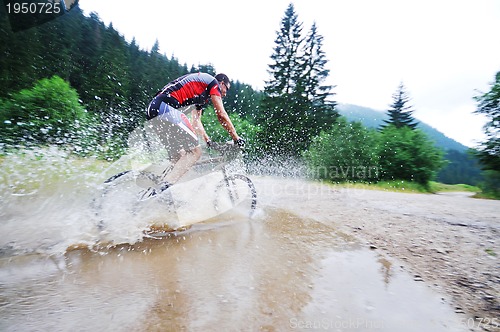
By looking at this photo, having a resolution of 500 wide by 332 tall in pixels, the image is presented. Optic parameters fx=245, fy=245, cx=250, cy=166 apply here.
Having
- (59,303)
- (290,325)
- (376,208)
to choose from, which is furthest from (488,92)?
(59,303)

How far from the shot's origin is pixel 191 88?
4172mm

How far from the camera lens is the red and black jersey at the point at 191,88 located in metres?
4.12

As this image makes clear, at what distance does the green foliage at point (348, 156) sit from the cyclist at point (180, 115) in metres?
15.7

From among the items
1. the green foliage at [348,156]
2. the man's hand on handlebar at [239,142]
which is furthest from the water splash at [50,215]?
the green foliage at [348,156]

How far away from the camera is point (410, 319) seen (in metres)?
1.98

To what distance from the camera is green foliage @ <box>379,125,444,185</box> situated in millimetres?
20438

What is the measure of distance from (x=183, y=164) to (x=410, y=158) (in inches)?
871

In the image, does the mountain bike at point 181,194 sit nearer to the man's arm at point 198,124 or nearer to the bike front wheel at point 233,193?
the bike front wheel at point 233,193

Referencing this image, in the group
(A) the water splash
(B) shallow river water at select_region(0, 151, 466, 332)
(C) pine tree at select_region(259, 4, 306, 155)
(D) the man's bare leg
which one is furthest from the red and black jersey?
(C) pine tree at select_region(259, 4, 306, 155)

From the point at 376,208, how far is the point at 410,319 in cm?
487

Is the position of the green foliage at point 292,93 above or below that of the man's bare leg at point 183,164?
above

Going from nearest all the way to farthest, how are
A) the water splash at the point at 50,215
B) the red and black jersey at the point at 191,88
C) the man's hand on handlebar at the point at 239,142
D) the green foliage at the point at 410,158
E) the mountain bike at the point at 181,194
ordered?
1. the water splash at the point at 50,215
2. the mountain bike at the point at 181,194
3. the red and black jersey at the point at 191,88
4. the man's hand on handlebar at the point at 239,142
5. the green foliage at the point at 410,158

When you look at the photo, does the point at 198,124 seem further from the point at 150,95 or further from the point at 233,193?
the point at 150,95

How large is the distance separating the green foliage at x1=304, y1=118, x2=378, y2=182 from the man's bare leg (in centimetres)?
1571
